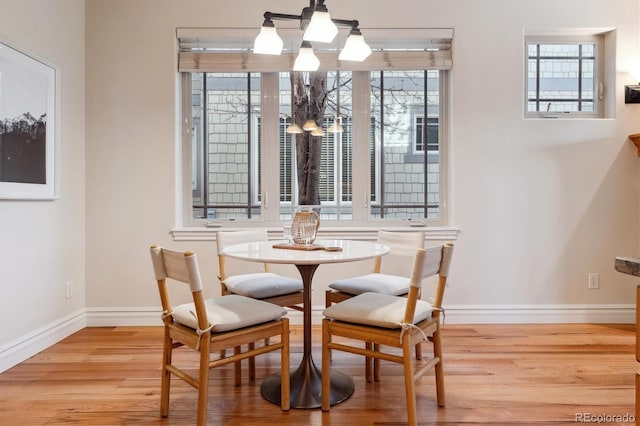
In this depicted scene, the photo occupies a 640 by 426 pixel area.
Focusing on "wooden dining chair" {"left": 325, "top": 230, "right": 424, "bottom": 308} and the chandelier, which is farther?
"wooden dining chair" {"left": 325, "top": 230, "right": 424, "bottom": 308}

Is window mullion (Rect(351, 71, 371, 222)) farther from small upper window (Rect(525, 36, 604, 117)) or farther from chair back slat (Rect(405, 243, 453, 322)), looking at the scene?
chair back slat (Rect(405, 243, 453, 322))

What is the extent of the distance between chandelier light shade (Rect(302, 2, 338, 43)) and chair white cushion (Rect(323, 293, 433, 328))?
123 cm

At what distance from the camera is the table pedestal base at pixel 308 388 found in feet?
6.46

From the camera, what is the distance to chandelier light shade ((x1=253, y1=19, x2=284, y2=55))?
6.65 ft

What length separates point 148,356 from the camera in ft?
8.42

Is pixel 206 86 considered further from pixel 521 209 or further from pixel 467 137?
pixel 521 209

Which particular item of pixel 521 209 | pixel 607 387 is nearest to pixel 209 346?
pixel 607 387

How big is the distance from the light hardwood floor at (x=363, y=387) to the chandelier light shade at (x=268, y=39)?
1.74 meters

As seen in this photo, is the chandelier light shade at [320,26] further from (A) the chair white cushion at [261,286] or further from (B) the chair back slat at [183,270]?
(A) the chair white cushion at [261,286]

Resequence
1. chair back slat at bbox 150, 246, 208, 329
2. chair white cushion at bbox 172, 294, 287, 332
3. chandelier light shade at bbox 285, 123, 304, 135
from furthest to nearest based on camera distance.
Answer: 1. chandelier light shade at bbox 285, 123, 304, 135
2. chair white cushion at bbox 172, 294, 287, 332
3. chair back slat at bbox 150, 246, 208, 329

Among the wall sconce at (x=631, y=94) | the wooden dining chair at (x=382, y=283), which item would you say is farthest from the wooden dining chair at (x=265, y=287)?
the wall sconce at (x=631, y=94)

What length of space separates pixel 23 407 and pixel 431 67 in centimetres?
332

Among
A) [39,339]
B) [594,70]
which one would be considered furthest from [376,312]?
[594,70]

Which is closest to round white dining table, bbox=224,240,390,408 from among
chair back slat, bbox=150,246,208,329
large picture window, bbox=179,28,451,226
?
chair back slat, bbox=150,246,208,329
